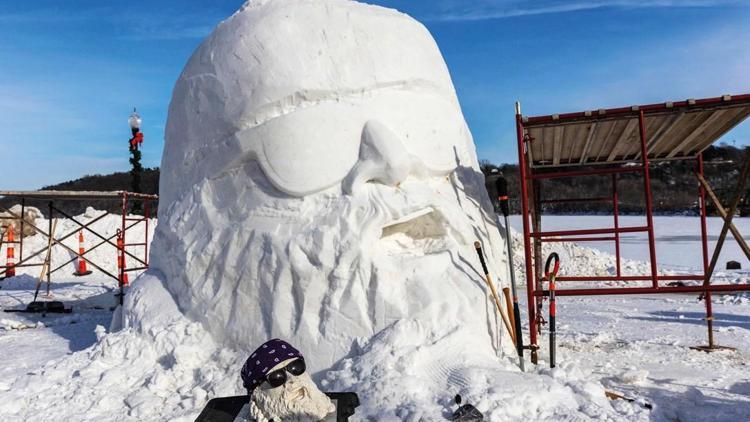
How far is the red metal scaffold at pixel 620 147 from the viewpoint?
4.58m

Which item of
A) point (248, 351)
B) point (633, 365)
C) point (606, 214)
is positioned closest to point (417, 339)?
point (248, 351)

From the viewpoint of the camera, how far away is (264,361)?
2.91 metres

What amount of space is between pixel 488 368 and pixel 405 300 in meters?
0.80

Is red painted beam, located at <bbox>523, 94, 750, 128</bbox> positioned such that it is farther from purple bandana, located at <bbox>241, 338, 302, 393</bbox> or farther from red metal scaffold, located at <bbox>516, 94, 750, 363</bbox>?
purple bandana, located at <bbox>241, 338, 302, 393</bbox>

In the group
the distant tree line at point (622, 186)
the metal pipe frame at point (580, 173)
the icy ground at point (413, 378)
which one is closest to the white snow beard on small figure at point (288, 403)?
the icy ground at point (413, 378)

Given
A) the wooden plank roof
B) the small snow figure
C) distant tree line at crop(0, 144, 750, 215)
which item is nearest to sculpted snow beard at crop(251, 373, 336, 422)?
the small snow figure

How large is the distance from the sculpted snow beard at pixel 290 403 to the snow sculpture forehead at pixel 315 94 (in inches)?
85.4

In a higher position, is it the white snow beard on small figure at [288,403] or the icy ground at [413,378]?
the white snow beard on small figure at [288,403]

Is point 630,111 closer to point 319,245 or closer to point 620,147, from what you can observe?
point 620,147

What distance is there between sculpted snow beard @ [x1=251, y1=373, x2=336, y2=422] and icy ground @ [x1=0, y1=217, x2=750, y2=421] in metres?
0.79

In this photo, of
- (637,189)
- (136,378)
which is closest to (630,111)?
(136,378)

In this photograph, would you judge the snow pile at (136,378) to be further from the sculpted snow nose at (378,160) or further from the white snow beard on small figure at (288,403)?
the sculpted snow nose at (378,160)

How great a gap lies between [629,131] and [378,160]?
2.70 meters

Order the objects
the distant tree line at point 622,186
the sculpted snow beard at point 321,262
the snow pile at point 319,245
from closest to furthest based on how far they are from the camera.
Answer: the snow pile at point 319,245
the sculpted snow beard at point 321,262
the distant tree line at point 622,186
